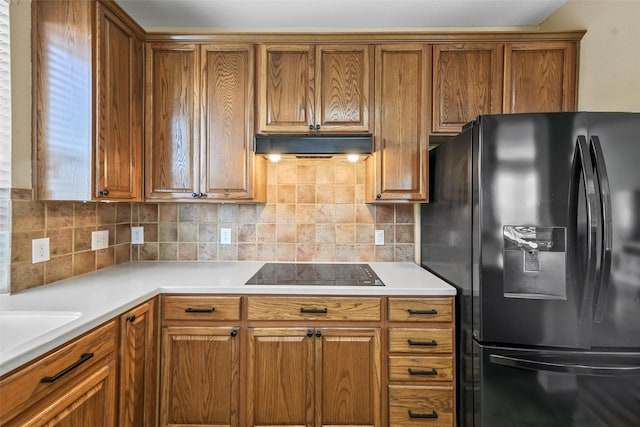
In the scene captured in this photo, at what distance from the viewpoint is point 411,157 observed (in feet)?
6.82

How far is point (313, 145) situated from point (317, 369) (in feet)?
3.96

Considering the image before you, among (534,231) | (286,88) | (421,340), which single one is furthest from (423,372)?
(286,88)

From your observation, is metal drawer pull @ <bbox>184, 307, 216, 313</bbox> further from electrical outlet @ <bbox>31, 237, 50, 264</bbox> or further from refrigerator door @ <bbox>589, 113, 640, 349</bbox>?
refrigerator door @ <bbox>589, 113, 640, 349</bbox>

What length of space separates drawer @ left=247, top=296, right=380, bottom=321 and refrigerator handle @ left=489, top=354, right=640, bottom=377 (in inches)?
24.1

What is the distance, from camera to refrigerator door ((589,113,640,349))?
139 centimetres

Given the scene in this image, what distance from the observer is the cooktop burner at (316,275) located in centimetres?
188

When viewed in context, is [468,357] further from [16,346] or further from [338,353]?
[16,346]

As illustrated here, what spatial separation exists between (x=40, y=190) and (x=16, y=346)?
0.95 meters

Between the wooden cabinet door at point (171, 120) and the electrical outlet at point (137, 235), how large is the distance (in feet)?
1.48

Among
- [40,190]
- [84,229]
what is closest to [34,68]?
[40,190]

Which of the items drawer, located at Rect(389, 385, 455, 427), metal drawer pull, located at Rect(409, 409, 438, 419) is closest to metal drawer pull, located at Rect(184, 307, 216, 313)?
drawer, located at Rect(389, 385, 455, 427)

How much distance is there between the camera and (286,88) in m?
2.08

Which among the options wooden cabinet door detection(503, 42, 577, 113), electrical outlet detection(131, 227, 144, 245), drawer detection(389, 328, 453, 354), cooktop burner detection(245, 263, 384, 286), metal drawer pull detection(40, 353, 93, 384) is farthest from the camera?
electrical outlet detection(131, 227, 144, 245)

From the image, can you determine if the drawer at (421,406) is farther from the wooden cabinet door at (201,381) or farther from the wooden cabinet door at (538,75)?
the wooden cabinet door at (538,75)
